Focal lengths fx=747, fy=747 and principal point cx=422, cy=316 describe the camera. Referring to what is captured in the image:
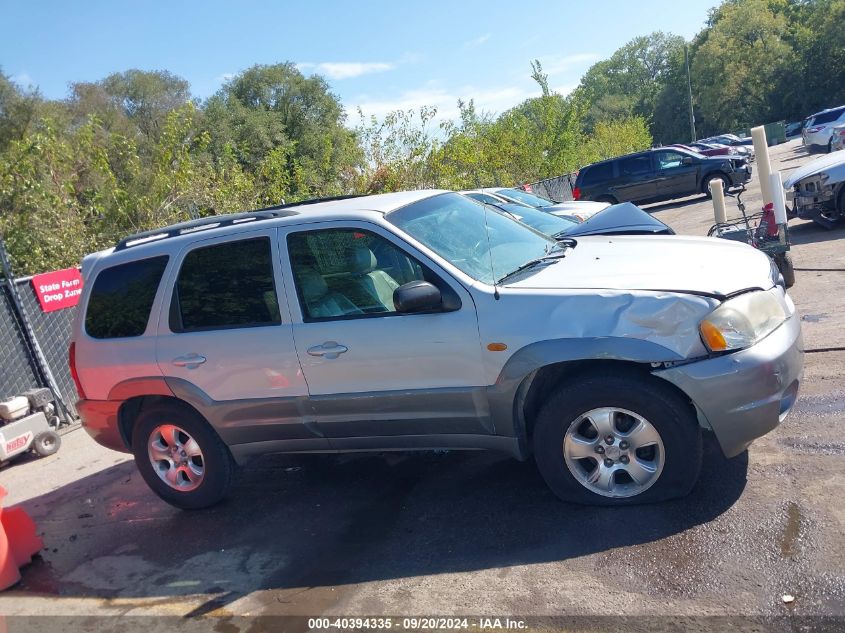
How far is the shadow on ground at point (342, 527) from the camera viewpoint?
13.5 ft

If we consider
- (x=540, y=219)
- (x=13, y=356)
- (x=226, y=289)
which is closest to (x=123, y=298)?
(x=226, y=289)

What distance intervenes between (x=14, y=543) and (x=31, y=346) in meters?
4.43

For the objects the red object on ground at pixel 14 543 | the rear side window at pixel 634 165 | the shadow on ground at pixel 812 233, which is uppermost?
the rear side window at pixel 634 165

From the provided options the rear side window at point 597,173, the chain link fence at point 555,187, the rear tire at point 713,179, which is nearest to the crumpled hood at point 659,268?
the rear tire at point 713,179

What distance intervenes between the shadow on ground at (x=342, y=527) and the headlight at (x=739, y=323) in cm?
90

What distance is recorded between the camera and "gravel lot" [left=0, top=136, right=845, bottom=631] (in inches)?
138

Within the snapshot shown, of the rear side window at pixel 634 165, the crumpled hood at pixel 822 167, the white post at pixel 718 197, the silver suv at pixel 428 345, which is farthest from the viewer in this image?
the rear side window at pixel 634 165

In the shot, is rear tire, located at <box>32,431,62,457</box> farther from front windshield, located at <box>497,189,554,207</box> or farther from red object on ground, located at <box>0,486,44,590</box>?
front windshield, located at <box>497,189,554,207</box>

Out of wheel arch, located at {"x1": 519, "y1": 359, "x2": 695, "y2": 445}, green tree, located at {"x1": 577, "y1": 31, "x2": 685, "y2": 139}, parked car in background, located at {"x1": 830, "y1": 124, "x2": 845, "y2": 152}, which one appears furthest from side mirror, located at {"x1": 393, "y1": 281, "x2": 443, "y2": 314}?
green tree, located at {"x1": 577, "y1": 31, "x2": 685, "y2": 139}

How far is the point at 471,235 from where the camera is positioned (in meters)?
4.93

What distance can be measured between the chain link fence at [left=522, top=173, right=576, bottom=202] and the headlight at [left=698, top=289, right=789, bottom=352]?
18.5 m

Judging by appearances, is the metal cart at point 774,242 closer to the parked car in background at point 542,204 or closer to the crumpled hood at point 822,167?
the parked car in background at point 542,204

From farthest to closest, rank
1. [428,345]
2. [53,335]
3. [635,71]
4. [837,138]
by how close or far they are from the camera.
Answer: [635,71]
[837,138]
[53,335]
[428,345]

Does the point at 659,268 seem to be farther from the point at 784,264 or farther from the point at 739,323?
the point at 784,264
